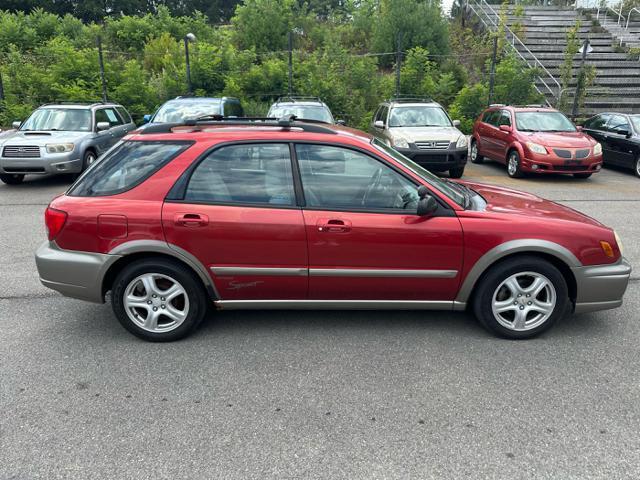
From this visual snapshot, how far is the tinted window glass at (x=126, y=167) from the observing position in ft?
12.5

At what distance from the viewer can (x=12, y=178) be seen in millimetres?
10391

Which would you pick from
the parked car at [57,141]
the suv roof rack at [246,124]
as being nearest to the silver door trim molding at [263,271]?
the suv roof rack at [246,124]

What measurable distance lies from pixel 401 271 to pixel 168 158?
1937mm

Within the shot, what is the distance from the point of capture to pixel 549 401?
3135 millimetres

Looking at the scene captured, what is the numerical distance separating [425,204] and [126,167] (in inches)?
88.9

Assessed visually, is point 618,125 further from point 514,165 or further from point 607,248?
point 607,248

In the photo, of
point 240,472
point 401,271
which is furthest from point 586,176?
point 240,472

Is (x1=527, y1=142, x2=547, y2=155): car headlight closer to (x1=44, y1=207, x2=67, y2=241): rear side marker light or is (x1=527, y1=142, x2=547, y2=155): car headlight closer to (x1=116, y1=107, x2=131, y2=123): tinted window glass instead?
(x1=116, y1=107, x2=131, y2=123): tinted window glass

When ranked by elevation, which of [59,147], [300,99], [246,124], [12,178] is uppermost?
[246,124]

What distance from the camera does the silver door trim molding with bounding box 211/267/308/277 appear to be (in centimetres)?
375

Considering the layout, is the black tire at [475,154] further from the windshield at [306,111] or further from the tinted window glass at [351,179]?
the tinted window glass at [351,179]

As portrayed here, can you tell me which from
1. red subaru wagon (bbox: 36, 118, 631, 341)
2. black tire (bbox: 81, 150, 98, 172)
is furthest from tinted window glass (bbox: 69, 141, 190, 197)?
black tire (bbox: 81, 150, 98, 172)

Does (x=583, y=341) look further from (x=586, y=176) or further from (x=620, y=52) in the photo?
(x=620, y=52)

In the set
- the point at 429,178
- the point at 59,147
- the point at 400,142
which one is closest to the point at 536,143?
the point at 400,142
